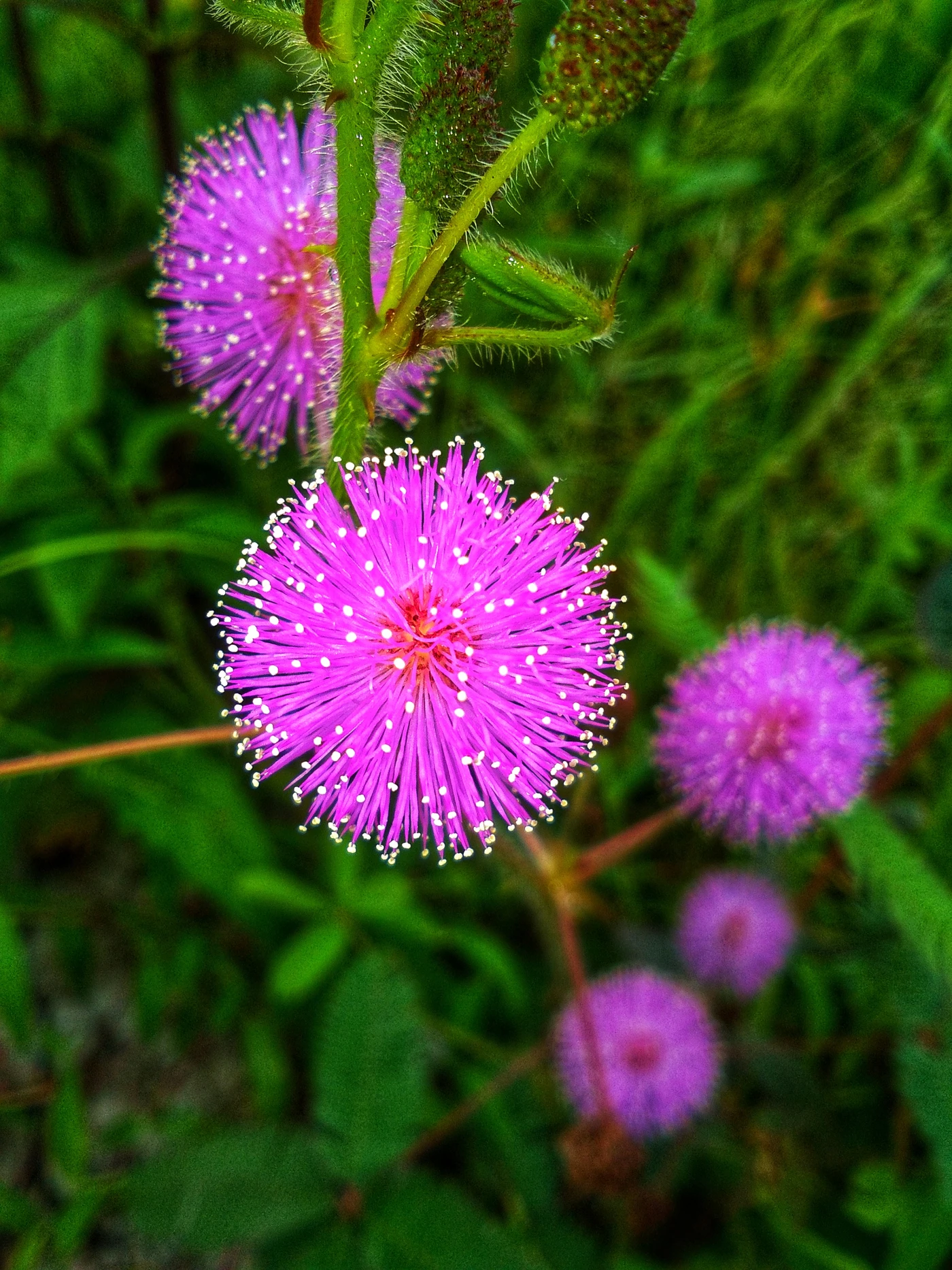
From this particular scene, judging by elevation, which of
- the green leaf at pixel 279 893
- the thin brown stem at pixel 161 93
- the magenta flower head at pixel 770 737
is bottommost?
the green leaf at pixel 279 893

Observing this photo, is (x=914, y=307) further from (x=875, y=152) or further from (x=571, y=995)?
(x=571, y=995)

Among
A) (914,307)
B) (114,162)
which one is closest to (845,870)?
(914,307)

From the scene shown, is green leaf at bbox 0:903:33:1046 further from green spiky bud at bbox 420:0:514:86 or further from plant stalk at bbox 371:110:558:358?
green spiky bud at bbox 420:0:514:86

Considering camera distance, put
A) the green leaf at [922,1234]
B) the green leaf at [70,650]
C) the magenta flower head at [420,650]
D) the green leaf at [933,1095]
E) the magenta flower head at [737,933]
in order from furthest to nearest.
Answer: the magenta flower head at [737,933] < the green leaf at [70,650] < the green leaf at [922,1234] < the green leaf at [933,1095] < the magenta flower head at [420,650]

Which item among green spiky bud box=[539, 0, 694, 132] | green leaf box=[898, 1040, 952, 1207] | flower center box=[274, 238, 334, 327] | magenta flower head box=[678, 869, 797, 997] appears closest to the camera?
green spiky bud box=[539, 0, 694, 132]

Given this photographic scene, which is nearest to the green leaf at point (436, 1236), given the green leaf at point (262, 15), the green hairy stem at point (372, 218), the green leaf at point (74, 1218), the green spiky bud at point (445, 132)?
the green leaf at point (74, 1218)

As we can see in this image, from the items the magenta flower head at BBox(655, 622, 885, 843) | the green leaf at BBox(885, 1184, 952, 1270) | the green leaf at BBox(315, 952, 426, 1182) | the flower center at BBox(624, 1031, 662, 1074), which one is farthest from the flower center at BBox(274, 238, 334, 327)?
the green leaf at BBox(885, 1184, 952, 1270)

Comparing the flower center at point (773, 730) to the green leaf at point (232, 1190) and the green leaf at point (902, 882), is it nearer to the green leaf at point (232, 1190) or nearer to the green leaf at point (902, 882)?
the green leaf at point (902, 882)
